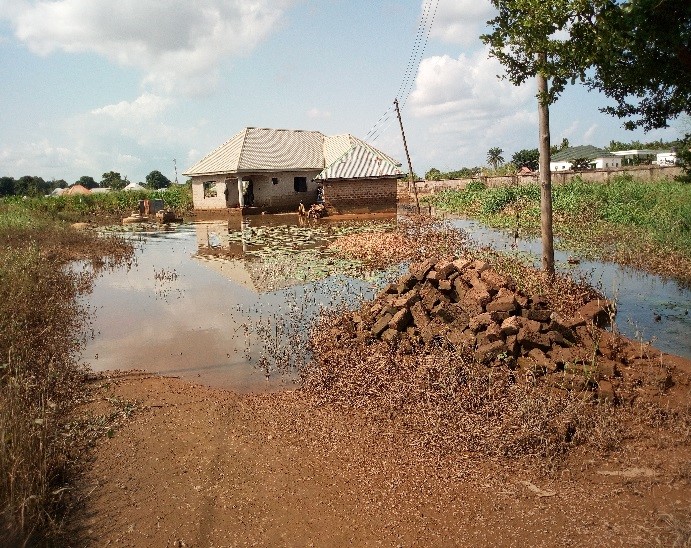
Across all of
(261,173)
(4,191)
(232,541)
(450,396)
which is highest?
(4,191)

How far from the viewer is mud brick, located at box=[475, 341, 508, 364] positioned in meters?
5.78

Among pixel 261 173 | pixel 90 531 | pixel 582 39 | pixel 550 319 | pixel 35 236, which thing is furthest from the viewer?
pixel 261 173

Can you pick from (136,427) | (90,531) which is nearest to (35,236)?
(136,427)

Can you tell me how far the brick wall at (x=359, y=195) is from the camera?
29016mm

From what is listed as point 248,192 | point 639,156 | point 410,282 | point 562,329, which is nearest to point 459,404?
point 562,329

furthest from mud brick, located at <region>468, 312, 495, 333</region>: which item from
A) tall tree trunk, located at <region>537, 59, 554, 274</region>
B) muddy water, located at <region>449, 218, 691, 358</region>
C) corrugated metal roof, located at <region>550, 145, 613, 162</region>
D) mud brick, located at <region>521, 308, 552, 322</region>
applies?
corrugated metal roof, located at <region>550, 145, 613, 162</region>

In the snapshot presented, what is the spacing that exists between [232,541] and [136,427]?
2211mm

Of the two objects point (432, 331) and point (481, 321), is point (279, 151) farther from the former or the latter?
point (481, 321)

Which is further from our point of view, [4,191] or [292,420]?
[4,191]

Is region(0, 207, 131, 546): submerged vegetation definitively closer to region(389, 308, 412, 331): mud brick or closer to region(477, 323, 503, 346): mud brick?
region(389, 308, 412, 331): mud brick

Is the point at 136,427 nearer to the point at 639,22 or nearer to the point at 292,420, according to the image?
the point at 292,420

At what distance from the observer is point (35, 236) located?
1755 centimetres

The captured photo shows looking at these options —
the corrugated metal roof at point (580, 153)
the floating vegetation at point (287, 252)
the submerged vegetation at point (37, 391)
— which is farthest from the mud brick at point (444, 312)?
the corrugated metal roof at point (580, 153)

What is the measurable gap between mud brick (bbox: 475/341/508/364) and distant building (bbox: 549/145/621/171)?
212ft
